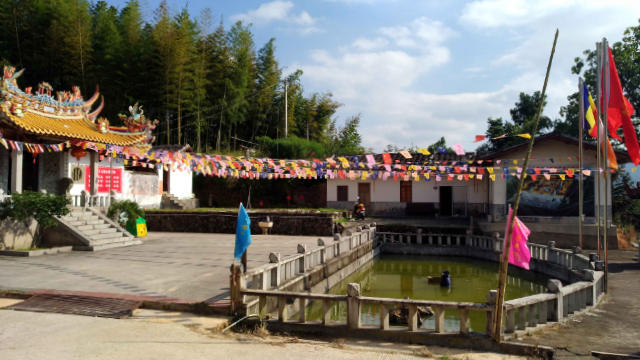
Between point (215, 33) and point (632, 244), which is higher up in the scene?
point (215, 33)

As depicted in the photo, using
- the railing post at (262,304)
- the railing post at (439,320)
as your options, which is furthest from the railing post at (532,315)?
the railing post at (262,304)

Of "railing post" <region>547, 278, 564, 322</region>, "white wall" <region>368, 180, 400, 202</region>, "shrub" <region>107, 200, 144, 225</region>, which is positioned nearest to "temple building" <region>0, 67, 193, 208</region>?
"shrub" <region>107, 200, 144, 225</region>

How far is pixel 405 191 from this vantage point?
2508cm

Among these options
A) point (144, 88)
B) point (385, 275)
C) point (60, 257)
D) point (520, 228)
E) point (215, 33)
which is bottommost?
point (385, 275)

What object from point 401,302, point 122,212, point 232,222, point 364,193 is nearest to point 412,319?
point 401,302

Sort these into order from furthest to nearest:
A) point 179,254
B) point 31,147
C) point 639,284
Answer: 1. point 31,147
2. point 179,254
3. point 639,284

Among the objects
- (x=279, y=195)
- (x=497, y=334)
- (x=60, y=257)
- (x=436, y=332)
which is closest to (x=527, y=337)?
(x=497, y=334)

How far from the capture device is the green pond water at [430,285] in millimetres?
9804

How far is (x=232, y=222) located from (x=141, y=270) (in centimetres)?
906

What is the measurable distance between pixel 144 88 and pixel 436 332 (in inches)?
836

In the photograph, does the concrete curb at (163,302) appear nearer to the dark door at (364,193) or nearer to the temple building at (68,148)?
the temple building at (68,148)

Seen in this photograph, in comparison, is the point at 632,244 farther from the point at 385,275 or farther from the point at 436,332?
the point at 436,332

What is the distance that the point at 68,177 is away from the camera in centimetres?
1664

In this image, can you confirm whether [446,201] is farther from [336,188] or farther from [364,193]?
[336,188]
